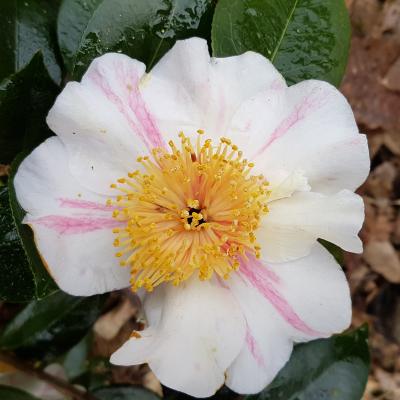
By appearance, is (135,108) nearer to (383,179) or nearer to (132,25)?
(132,25)

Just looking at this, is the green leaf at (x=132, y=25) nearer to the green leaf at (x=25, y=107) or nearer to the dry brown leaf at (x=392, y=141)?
the green leaf at (x=25, y=107)

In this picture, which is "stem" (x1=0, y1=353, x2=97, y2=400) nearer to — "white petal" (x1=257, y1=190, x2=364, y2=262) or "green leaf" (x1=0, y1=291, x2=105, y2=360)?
"green leaf" (x1=0, y1=291, x2=105, y2=360)

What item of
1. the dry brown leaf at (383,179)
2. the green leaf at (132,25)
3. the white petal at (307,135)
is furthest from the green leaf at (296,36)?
the dry brown leaf at (383,179)

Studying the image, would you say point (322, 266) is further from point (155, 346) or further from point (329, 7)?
point (329, 7)

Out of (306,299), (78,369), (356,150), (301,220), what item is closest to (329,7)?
(356,150)

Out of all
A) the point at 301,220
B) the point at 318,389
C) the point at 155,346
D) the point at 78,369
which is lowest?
the point at 78,369
